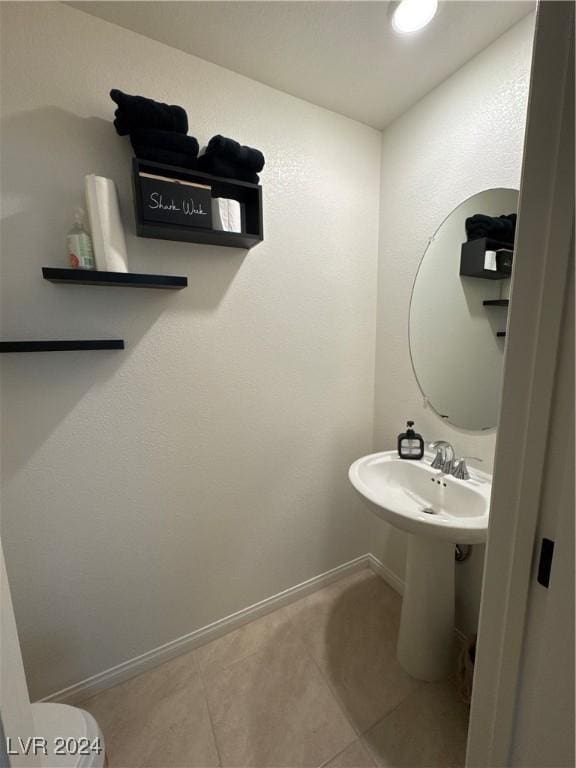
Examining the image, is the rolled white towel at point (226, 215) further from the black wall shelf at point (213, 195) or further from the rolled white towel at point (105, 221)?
the rolled white towel at point (105, 221)

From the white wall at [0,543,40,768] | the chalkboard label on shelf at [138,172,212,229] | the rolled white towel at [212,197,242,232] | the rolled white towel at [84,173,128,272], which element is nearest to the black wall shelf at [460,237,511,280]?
the rolled white towel at [212,197,242,232]

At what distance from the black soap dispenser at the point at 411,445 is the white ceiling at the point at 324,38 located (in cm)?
145

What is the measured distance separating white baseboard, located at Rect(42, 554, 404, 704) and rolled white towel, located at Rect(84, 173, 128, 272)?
1.60 meters

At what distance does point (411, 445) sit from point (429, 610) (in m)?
0.67

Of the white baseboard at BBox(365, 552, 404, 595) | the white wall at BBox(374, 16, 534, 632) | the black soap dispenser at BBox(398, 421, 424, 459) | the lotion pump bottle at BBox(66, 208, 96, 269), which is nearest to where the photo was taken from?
the lotion pump bottle at BBox(66, 208, 96, 269)

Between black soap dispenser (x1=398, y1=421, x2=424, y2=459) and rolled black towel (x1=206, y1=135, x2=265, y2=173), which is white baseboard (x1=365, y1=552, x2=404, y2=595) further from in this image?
rolled black towel (x1=206, y1=135, x2=265, y2=173)

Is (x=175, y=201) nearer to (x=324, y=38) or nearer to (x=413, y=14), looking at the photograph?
(x=324, y=38)

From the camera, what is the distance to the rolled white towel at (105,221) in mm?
981

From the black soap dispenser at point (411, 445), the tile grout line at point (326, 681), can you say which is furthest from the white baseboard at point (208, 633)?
the black soap dispenser at point (411, 445)

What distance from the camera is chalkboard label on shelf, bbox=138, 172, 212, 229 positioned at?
102cm

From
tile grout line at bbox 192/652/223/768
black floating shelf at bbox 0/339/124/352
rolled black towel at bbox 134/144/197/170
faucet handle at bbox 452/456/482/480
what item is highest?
rolled black towel at bbox 134/144/197/170

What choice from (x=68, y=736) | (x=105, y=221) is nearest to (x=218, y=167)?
(x=105, y=221)

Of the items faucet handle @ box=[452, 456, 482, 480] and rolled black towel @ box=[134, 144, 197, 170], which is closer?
rolled black towel @ box=[134, 144, 197, 170]

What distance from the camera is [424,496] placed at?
1369 mm
